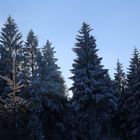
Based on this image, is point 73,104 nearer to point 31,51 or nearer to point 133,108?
point 133,108

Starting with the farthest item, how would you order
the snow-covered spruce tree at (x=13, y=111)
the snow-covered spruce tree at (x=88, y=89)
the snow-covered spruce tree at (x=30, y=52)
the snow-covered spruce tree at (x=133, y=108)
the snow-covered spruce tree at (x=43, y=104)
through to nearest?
the snow-covered spruce tree at (x=30, y=52)
the snow-covered spruce tree at (x=133, y=108)
the snow-covered spruce tree at (x=88, y=89)
the snow-covered spruce tree at (x=43, y=104)
the snow-covered spruce tree at (x=13, y=111)

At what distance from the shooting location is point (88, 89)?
45656 mm

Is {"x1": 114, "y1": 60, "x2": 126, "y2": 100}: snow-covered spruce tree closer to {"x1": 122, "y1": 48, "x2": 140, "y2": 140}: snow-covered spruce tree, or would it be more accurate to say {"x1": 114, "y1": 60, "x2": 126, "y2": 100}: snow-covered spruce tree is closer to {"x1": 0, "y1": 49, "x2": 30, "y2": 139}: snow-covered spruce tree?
{"x1": 122, "y1": 48, "x2": 140, "y2": 140}: snow-covered spruce tree

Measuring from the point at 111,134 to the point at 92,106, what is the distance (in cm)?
1014

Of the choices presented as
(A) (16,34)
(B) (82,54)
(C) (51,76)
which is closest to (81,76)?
(B) (82,54)

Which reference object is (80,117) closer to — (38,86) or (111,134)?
(38,86)

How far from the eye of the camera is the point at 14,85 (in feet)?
133

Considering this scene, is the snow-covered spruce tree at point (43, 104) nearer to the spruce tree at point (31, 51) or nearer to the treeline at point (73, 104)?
the treeline at point (73, 104)

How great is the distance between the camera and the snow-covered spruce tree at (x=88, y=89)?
4628 centimetres

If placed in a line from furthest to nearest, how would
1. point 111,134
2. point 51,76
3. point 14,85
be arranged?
point 111,134 < point 51,76 < point 14,85

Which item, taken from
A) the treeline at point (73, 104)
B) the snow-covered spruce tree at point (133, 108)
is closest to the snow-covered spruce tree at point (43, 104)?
the treeline at point (73, 104)

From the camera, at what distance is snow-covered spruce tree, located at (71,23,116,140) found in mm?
46281

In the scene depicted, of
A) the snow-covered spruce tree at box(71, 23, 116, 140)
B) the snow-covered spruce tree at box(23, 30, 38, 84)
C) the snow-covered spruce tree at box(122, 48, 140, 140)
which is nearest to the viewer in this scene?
the snow-covered spruce tree at box(71, 23, 116, 140)

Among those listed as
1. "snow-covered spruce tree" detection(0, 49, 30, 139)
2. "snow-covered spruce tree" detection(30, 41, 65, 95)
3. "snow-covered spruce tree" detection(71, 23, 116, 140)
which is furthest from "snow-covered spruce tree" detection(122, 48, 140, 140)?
"snow-covered spruce tree" detection(0, 49, 30, 139)
